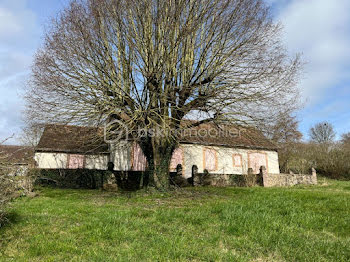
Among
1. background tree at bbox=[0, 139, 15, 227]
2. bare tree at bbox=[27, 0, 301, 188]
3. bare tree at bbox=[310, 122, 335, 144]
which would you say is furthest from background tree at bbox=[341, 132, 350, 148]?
background tree at bbox=[0, 139, 15, 227]

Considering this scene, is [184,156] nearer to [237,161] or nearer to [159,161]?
[237,161]

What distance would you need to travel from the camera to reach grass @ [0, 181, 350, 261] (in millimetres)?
3719

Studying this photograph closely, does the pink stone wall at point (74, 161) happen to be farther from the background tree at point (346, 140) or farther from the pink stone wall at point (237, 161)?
the background tree at point (346, 140)

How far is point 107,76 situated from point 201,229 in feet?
22.0

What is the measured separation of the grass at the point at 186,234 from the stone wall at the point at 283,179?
31.9 ft

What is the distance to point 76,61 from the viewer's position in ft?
30.9

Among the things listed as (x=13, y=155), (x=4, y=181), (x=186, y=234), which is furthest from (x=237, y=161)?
(x=4, y=181)

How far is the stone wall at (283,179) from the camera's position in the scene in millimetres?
16109

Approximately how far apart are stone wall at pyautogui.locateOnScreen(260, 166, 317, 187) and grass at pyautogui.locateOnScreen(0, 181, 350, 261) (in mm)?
9734

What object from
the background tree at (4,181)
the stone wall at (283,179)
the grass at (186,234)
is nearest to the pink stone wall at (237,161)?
the stone wall at (283,179)

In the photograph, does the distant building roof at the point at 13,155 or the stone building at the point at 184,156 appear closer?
the distant building roof at the point at 13,155

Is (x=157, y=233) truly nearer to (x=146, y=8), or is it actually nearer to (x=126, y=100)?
(x=126, y=100)

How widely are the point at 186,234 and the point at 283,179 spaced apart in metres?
14.4

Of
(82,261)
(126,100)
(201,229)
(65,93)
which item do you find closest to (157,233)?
(201,229)
